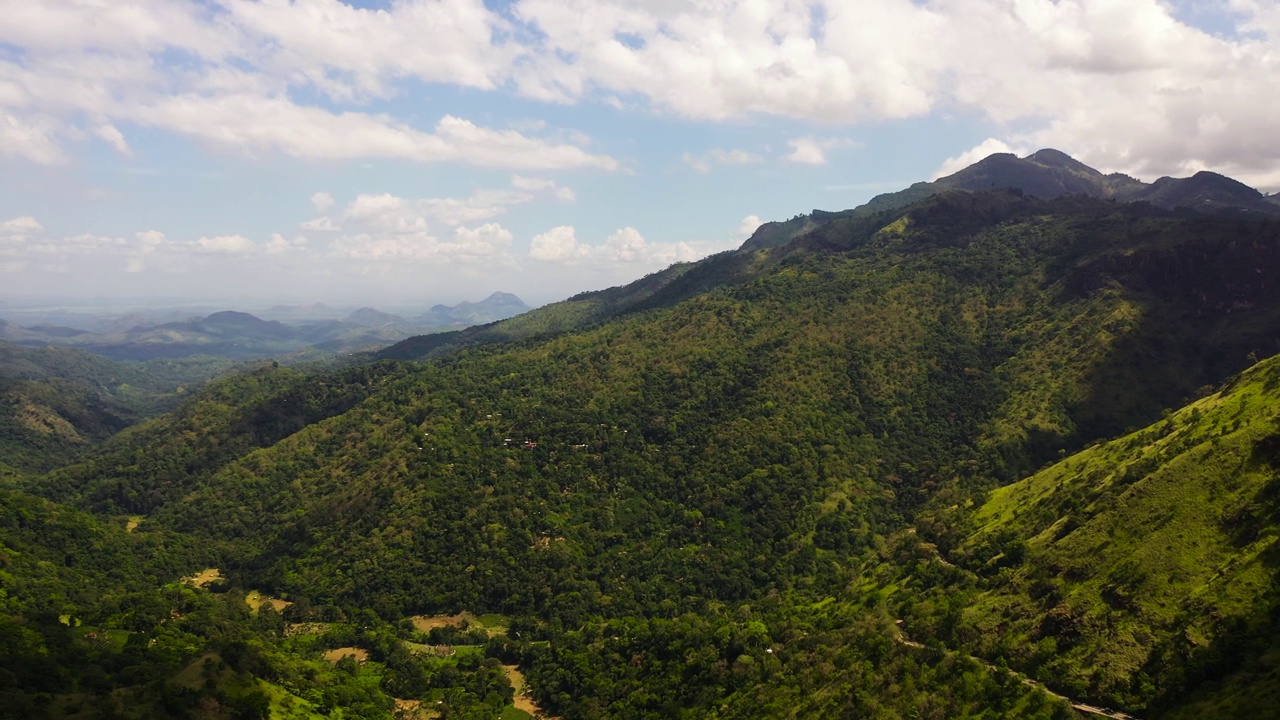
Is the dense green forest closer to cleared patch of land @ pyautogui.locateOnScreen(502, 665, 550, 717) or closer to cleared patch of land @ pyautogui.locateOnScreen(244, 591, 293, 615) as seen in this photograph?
cleared patch of land @ pyautogui.locateOnScreen(502, 665, 550, 717)

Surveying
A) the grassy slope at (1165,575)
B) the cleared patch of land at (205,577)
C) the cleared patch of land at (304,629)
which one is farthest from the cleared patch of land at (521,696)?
the cleared patch of land at (205,577)

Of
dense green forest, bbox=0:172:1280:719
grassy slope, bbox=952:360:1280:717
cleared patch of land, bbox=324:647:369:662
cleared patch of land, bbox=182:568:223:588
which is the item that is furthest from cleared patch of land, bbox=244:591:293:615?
grassy slope, bbox=952:360:1280:717

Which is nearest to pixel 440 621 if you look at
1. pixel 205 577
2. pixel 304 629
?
pixel 304 629

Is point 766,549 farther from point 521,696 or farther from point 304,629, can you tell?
point 304,629

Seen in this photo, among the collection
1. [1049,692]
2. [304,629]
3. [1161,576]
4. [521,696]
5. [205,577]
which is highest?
[1161,576]

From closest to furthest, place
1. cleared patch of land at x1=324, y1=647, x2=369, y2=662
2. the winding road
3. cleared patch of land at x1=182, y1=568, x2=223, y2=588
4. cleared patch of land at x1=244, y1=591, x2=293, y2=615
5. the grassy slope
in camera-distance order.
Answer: the grassy slope → the winding road → cleared patch of land at x1=324, y1=647, x2=369, y2=662 → cleared patch of land at x1=244, y1=591, x2=293, y2=615 → cleared patch of land at x1=182, y1=568, x2=223, y2=588

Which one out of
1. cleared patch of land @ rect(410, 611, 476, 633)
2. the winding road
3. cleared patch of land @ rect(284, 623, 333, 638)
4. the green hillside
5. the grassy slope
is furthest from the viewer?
cleared patch of land @ rect(410, 611, 476, 633)

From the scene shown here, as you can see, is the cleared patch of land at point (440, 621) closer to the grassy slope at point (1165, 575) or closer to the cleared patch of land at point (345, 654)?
the cleared patch of land at point (345, 654)
